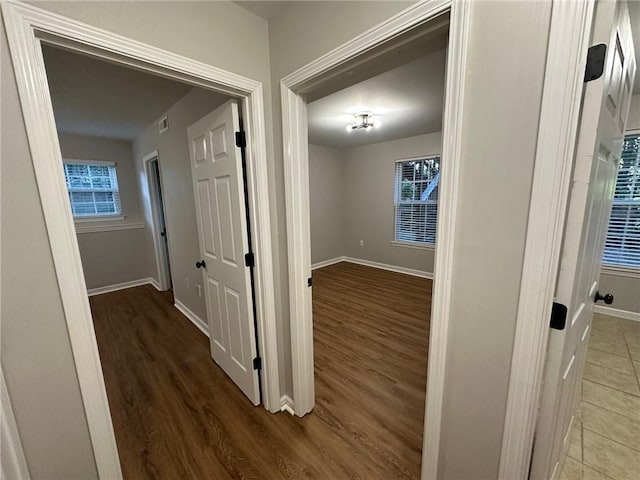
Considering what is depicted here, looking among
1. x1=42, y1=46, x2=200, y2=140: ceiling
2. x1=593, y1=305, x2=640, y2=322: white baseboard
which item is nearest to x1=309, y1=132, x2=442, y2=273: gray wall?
x1=593, y1=305, x2=640, y2=322: white baseboard

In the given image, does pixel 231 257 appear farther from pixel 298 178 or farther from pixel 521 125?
pixel 521 125

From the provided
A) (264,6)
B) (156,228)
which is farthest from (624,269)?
(156,228)

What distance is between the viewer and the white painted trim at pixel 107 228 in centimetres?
384

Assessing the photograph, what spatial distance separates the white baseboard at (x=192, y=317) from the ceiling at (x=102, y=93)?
2.40 metres

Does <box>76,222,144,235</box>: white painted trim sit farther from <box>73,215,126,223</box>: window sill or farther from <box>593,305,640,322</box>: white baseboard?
<box>593,305,640,322</box>: white baseboard

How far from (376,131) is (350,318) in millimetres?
3002

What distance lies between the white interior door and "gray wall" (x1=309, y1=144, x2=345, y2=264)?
3.15m

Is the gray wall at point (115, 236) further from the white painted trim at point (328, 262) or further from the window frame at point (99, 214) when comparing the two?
the white painted trim at point (328, 262)

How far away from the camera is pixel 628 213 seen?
9.41 feet

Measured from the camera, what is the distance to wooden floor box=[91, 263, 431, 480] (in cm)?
141

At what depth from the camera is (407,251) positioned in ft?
15.8

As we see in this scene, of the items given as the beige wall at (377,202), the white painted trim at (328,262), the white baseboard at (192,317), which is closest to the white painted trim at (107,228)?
the white baseboard at (192,317)

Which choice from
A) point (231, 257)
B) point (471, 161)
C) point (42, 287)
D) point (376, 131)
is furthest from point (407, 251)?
point (42, 287)

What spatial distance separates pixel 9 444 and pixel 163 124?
10.2ft
